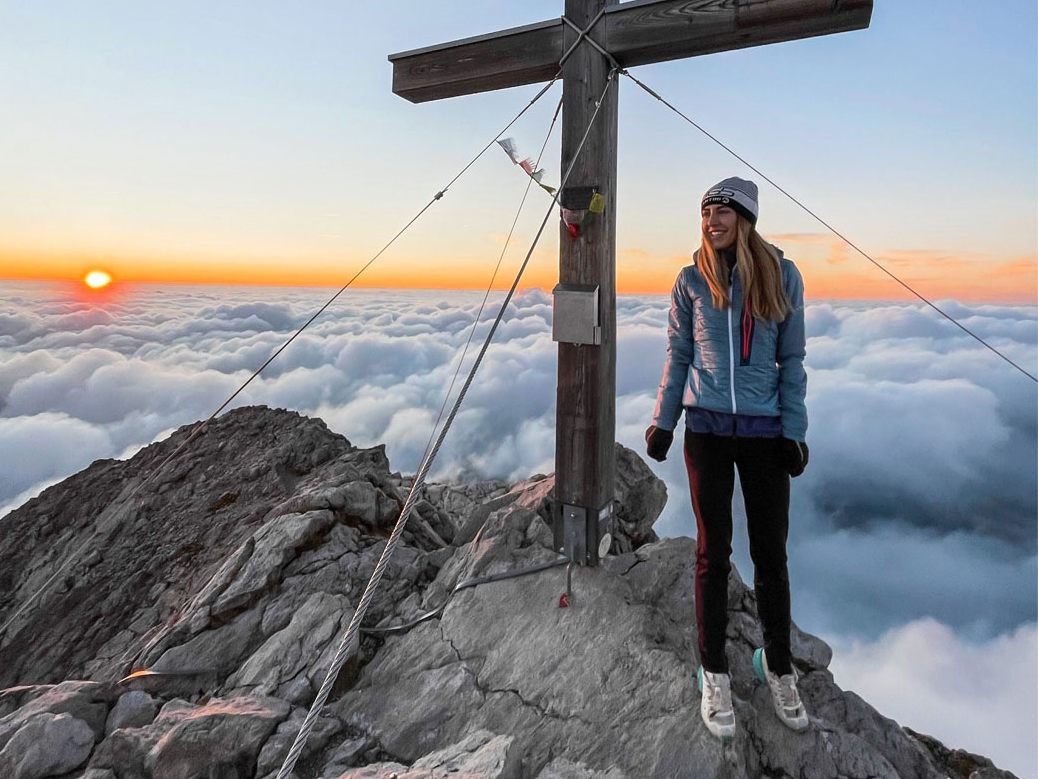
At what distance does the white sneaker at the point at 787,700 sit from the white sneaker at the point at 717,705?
267mm

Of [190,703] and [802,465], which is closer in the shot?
[802,465]

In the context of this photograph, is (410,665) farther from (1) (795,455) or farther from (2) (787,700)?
(1) (795,455)

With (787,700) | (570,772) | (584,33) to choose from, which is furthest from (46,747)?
(584,33)

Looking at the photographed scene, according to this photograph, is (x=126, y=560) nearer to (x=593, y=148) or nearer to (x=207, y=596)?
(x=207, y=596)

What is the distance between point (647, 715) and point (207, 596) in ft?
11.1

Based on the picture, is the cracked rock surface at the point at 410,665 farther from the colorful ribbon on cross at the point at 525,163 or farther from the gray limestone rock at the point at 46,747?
the colorful ribbon on cross at the point at 525,163

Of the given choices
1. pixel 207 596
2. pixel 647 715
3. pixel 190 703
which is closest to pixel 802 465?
pixel 647 715

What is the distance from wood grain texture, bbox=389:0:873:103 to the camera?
3121mm

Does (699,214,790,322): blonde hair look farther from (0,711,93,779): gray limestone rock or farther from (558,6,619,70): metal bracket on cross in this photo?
(0,711,93,779): gray limestone rock

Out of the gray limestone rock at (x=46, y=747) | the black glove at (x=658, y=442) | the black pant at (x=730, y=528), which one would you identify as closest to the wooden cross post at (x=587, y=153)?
the black glove at (x=658, y=442)

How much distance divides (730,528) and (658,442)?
57cm

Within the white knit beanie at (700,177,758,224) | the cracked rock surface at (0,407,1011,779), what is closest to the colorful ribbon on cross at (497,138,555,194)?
the white knit beanie at (700,177,758,224)

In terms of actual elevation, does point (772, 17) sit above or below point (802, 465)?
above

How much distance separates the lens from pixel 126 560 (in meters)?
5.95
